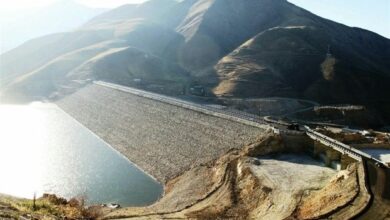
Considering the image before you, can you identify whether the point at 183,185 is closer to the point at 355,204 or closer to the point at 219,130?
the point at 219,130

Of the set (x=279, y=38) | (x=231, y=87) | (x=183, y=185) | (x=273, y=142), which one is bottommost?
(x=183, y=185)

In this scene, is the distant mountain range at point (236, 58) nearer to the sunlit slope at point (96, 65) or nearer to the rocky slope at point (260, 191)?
the sunlit slope at point (96, 65)

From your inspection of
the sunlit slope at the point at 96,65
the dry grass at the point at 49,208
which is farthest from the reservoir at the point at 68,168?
the sunlit slope at the point at 96,65

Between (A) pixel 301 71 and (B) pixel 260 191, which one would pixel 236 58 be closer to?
(A) pixel 301 71

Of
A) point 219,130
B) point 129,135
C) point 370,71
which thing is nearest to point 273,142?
point 219,130

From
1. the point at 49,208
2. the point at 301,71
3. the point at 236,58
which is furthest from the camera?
the point at 236,58

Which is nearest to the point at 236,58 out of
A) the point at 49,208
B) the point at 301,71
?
the point at 301,71
